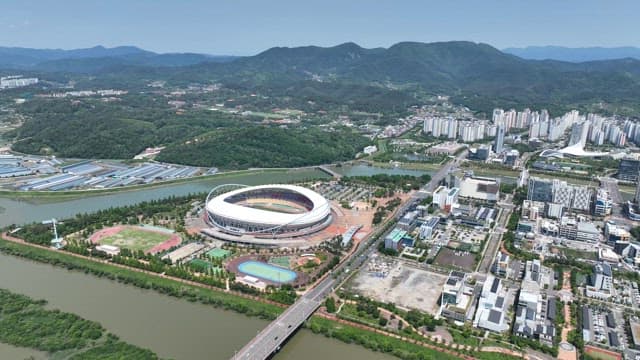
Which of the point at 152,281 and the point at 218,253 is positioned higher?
the point at 218,253

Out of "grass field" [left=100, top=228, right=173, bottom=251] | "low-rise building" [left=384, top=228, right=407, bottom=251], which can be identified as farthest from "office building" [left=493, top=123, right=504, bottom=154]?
"grass field" [left=100, top=228, right=173, bottom=251]

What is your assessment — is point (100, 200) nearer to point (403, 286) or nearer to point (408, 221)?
point (408, 221)

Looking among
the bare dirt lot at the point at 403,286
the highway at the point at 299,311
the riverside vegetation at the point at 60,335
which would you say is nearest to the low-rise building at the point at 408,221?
the highway at the point at 299,311

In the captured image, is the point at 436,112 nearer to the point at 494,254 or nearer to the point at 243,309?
the point at 494,254

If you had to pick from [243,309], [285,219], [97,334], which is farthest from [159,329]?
[285,219]

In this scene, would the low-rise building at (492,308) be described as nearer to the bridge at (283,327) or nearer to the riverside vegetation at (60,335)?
the bridge at (283,327)

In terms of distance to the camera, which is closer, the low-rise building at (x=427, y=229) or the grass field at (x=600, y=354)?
the grass field at (x=600, y=354)

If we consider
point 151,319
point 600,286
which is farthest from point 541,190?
point 151,319
